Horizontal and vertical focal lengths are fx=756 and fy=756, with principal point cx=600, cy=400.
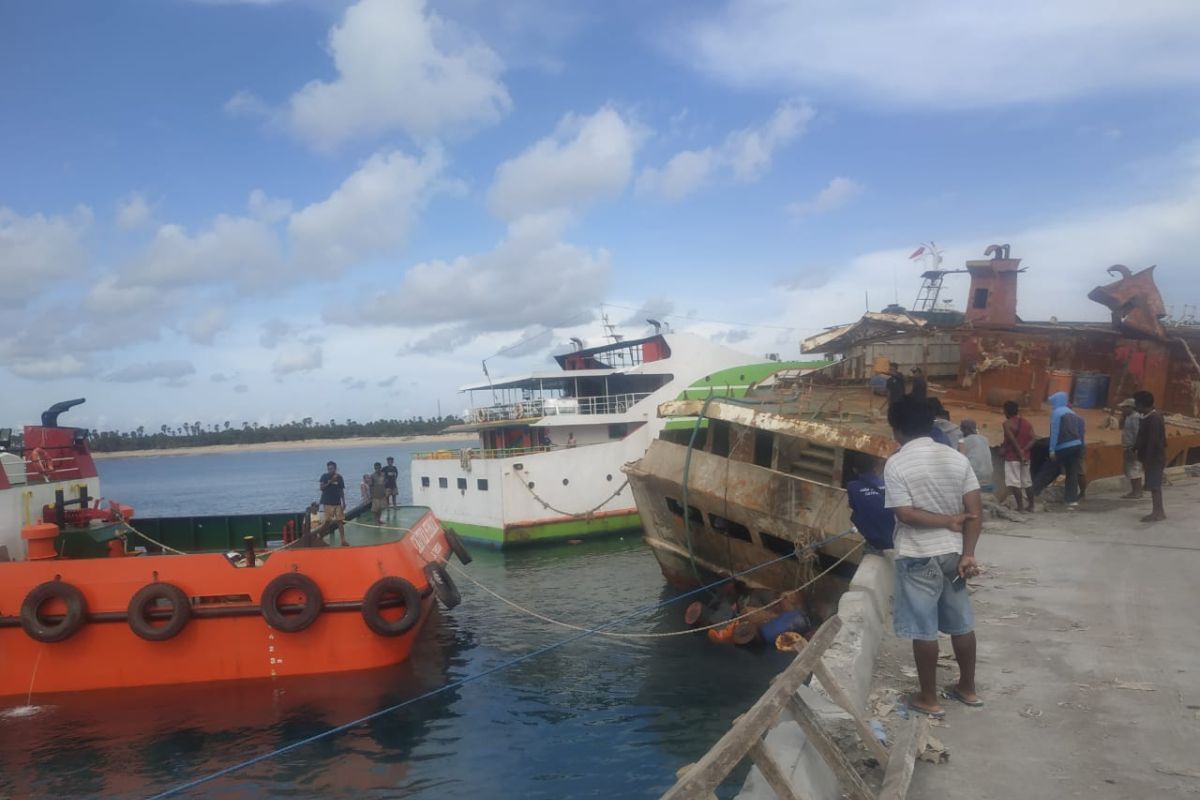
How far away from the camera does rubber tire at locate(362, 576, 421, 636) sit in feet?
33.1

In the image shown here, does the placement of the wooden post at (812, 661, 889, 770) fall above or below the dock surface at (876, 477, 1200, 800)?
above

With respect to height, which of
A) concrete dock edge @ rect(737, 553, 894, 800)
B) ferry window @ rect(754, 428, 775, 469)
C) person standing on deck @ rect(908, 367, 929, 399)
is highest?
person standing on deck @ rect(908, 367, 929, 399)

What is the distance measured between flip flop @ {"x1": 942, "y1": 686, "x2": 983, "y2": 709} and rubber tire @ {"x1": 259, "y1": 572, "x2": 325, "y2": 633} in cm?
809

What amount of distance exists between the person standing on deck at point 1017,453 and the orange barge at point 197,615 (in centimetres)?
832

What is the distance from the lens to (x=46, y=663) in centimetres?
1005

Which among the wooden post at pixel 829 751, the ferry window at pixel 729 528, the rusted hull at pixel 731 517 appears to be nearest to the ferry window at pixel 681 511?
the rusted hull at pixel 731 517

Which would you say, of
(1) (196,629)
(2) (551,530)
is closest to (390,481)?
(2) (551,530)

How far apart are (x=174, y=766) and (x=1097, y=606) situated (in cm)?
933

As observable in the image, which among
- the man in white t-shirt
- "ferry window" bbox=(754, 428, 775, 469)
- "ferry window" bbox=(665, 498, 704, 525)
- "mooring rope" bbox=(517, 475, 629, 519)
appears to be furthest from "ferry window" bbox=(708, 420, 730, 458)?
the man in white t-shirt

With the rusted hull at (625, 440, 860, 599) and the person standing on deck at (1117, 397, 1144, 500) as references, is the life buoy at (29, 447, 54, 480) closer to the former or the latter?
the rusted hull at (625, 440, 860, 599)

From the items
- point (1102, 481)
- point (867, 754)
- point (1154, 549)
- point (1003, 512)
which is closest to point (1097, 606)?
point (1154, 549)

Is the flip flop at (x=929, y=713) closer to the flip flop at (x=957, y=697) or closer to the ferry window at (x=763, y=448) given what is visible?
the flip flop at (x=957, y=697)

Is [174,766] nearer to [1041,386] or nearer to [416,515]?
[416,515]

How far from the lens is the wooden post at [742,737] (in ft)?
7.60
